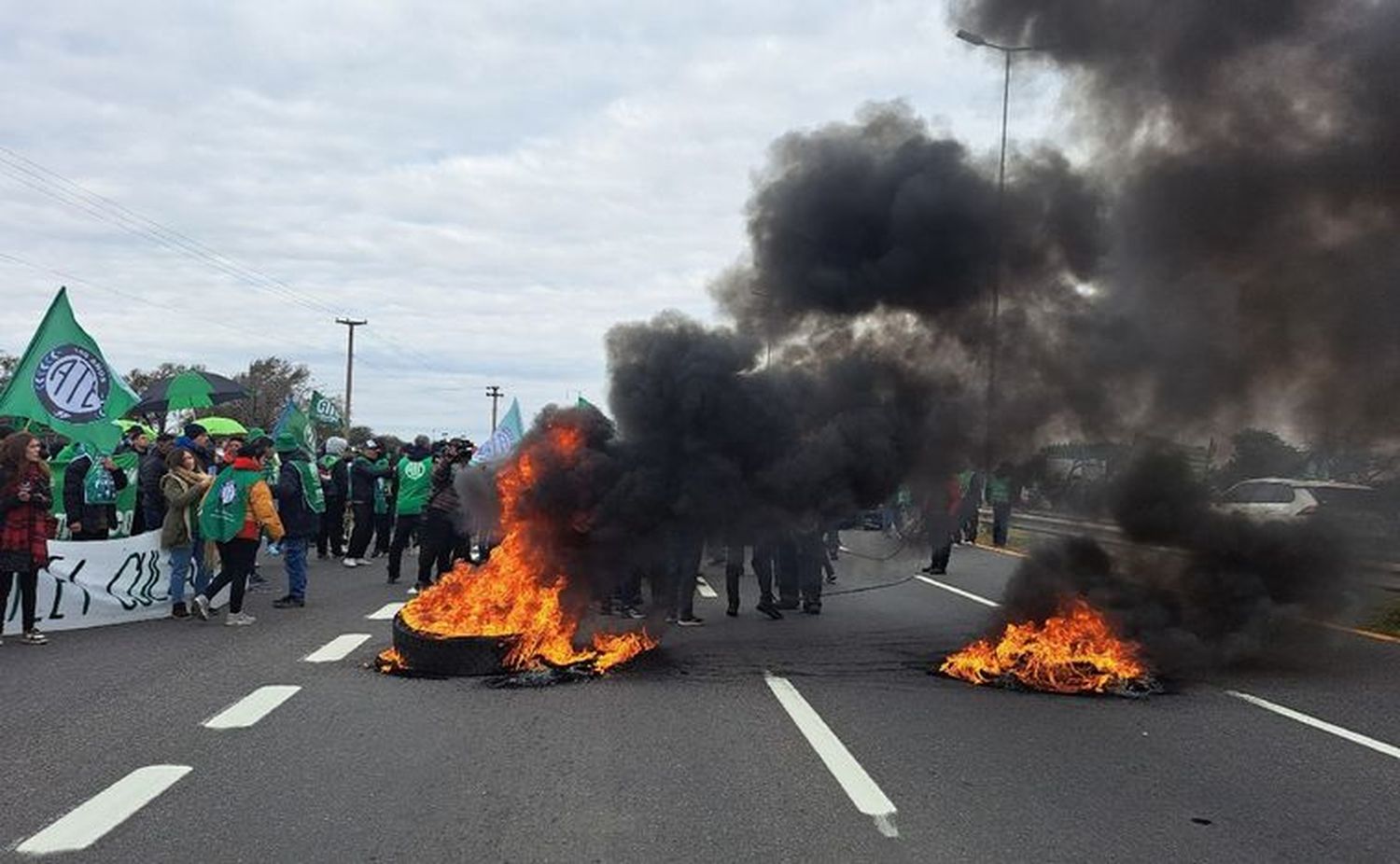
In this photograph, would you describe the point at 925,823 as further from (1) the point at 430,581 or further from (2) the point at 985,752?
(1) the point at 430,581

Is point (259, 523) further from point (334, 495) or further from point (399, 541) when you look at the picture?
point (334, 495)

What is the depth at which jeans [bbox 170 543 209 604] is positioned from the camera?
10727 mm

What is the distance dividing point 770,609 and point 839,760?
18.2 feet

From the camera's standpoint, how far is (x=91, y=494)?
11.8 metres

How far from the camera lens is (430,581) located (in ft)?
43.4

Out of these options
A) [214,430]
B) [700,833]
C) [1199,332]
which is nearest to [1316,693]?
[1199,332]

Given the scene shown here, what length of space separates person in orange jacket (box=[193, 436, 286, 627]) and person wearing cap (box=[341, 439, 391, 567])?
547 centimetres

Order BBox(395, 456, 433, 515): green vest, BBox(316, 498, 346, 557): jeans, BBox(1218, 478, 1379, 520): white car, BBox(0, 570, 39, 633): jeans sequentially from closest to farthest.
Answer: BBox(0, 570, 39, 633): jeans, BBox(395, 456, 433, 515): green vest, BBox(1218, 478, 1379, 520): white car, BBox(316, 498, 346, 557): jeans

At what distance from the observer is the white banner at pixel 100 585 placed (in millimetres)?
9758

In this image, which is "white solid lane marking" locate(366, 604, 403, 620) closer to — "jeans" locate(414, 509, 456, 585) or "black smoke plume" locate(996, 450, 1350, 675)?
"jeans" locate(414, 509, 456, 585)

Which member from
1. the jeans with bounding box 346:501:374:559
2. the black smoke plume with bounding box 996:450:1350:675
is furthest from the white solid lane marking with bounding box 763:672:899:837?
the jeans with bounding box 346:501:374:559

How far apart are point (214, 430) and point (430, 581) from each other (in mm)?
7773

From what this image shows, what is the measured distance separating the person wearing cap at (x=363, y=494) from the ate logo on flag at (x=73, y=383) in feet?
13.5

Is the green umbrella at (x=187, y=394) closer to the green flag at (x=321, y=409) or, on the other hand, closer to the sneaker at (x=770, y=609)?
the green flag at (x=321, y=409)
